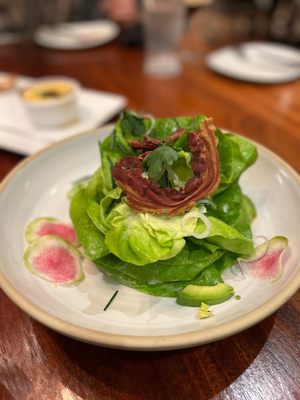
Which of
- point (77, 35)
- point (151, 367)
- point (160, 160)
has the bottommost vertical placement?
point (77, 35)

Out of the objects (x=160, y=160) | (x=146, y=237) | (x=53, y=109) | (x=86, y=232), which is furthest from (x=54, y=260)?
(x=53, y=109)

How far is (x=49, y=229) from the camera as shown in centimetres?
136

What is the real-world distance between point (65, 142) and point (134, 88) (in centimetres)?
115

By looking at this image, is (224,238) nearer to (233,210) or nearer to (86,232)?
(233,210)

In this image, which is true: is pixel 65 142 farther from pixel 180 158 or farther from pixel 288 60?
pixel 288 60

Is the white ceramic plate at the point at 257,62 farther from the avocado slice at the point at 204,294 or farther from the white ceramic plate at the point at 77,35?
the avocado slice at the point at 204,294

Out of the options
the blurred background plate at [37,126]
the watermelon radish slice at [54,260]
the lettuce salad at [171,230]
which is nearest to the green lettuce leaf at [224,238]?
the lettuce salad at [171,230]

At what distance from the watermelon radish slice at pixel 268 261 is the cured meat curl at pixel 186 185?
24 cm

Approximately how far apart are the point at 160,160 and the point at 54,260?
1.44ft

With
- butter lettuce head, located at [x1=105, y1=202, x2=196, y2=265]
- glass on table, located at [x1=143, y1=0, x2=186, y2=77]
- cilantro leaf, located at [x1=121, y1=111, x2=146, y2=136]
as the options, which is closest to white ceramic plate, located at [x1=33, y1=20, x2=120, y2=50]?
glass on table, located at [x1=143, y1=0, x2=186, y2=77]

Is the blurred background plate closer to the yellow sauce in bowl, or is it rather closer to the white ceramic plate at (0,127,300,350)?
the yellow sauce in bowl

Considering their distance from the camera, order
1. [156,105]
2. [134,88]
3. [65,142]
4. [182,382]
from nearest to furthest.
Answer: [182,382], [65,142], [156,105], [134,88]

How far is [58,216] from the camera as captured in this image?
1441 millimetres

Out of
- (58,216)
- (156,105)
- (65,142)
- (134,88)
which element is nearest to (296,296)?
(58,216)
